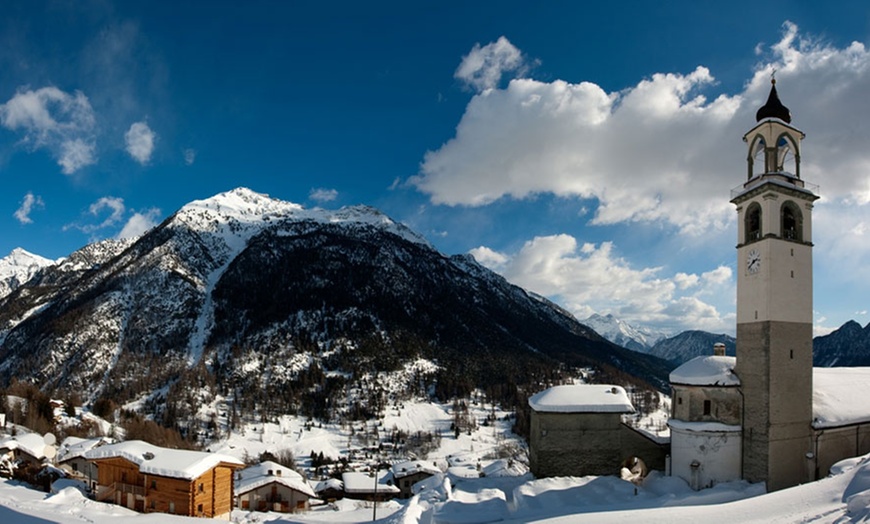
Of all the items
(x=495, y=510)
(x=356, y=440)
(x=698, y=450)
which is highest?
(x=698, y=450)

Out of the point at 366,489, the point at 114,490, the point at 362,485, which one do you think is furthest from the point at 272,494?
the point at 114,490

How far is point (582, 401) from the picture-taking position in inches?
1355

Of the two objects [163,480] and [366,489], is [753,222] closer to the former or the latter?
[163,480]

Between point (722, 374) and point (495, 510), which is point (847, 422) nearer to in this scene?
point (722, 374)

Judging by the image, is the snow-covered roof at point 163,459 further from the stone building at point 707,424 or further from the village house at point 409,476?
the village house at point 409,476

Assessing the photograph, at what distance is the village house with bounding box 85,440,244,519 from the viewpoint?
112 ft

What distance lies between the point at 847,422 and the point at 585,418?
15801 mm

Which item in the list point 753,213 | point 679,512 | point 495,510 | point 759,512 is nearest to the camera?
point 759,512

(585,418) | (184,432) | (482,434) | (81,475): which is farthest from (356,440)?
(585,418)

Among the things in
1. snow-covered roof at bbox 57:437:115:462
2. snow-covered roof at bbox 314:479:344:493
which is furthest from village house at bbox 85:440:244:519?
snow-covered roof at bbox 314:479:344:493

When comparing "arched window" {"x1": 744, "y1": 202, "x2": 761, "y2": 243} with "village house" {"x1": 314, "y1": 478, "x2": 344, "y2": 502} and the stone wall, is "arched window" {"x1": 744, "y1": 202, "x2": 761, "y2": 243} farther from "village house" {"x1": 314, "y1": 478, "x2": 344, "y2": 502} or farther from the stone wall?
"village house" {"x1": 314, "y1": 478, "x2": 344, "y2": 502}

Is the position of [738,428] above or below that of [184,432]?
above

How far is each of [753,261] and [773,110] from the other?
34.9ft

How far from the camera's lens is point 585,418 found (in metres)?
34.2
